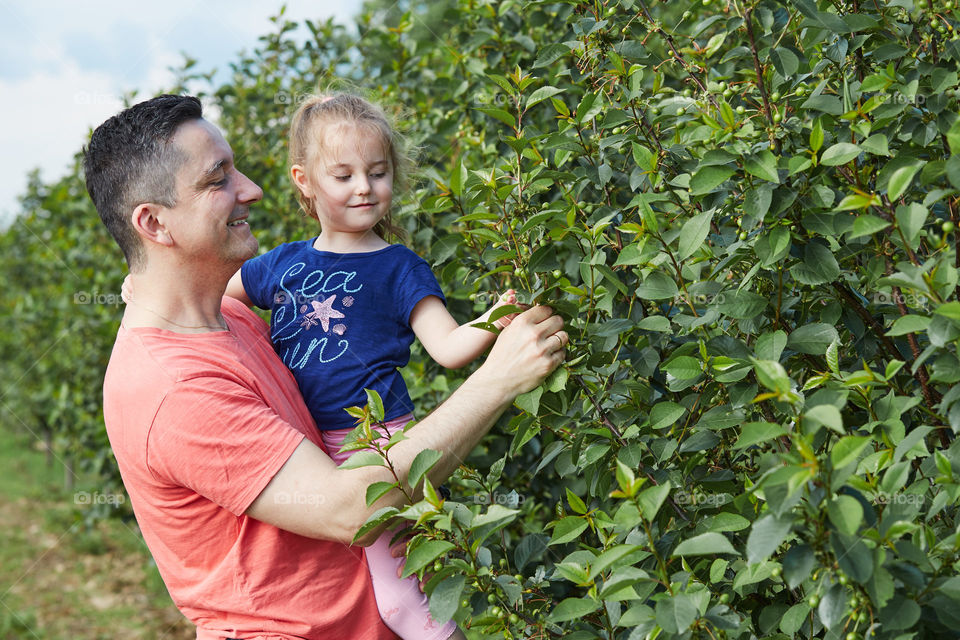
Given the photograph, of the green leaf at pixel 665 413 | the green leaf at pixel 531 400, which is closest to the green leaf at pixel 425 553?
the green leaf at pixel 531 400

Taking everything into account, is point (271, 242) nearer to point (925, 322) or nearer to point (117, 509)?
point (117, 509)

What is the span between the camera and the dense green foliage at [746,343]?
4.01 ft

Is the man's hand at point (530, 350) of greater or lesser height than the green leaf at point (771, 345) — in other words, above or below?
above

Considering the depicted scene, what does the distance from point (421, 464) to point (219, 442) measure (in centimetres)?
50

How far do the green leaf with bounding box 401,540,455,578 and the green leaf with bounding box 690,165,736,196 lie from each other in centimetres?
77

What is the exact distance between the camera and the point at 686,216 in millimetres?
1994

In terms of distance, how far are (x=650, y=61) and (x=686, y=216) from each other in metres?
0.38

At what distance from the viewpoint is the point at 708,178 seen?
1.49m

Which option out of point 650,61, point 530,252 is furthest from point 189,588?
point 650,61
